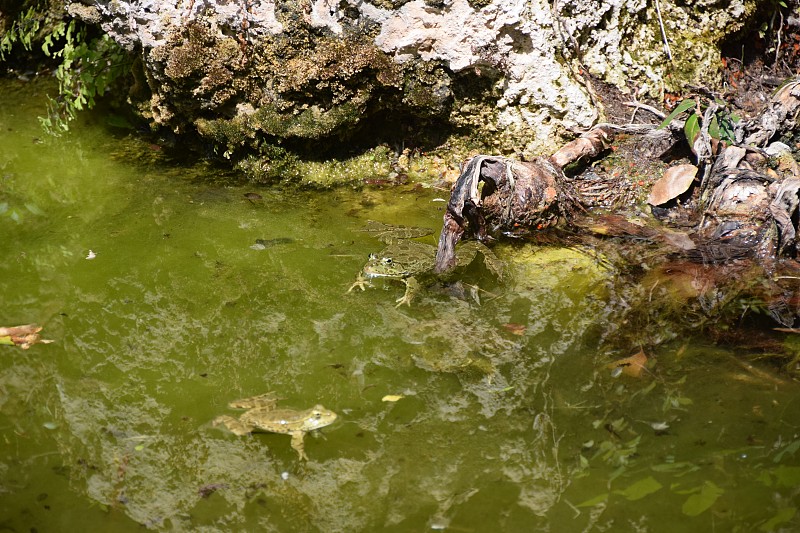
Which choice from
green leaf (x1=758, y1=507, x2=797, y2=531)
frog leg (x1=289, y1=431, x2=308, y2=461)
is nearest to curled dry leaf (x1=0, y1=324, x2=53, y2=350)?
frog leg (x1=289, y1=431, x2=308, y2=461)

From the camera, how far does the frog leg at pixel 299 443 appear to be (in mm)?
2701

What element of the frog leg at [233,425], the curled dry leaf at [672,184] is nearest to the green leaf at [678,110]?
the curled dry leaf at [672,184]

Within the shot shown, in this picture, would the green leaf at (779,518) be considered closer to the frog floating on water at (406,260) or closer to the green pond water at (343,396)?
the green pond water at (343,396)

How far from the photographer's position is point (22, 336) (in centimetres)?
327

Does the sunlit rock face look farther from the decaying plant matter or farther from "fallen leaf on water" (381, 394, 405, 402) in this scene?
"fallen leaf on water" (381, 394, 405, 402)

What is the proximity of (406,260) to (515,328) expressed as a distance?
74 cm

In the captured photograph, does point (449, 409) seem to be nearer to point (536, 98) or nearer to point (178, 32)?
point (536, 98)

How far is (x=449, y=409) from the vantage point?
2912 millimetres

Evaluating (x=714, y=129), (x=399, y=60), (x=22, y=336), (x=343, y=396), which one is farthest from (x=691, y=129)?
(x=22, y=336)

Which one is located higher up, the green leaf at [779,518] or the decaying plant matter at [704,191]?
the decaying plant matter at [704,191]

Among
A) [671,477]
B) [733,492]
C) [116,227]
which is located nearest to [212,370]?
[116,227]

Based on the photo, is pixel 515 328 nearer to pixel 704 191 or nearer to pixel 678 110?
pixel 704 191

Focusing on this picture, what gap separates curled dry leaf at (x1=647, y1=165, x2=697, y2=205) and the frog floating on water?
121 cm

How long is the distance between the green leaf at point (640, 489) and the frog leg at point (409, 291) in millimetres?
1432
